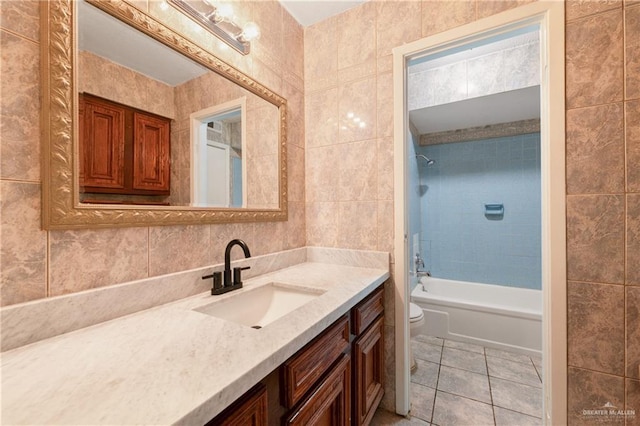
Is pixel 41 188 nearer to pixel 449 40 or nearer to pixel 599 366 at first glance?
pixel 449 40

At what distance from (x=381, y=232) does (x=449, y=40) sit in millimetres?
1114

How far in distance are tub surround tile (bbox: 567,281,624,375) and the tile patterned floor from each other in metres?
0.64

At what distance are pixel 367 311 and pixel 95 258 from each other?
3.62 ft

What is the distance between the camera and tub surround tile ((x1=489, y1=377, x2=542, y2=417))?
5.10 ft

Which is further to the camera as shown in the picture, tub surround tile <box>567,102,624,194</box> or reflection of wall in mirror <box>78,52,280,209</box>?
tub surround tile <box>567,102,624,194</box>

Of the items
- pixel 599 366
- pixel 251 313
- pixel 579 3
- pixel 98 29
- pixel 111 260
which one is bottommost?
pixel 599 366

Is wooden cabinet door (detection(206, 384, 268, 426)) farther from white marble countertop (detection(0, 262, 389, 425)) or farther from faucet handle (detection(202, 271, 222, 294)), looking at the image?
faucet handle (detection(202, 271, 222, 294))

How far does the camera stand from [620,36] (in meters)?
1.06

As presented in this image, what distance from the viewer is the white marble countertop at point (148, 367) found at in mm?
442

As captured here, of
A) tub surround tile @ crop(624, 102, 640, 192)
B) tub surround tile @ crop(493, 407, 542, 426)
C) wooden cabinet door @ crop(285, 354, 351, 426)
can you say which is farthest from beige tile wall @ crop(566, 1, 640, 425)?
wooden cabinet door @ crop(285, 354, 351, 426)

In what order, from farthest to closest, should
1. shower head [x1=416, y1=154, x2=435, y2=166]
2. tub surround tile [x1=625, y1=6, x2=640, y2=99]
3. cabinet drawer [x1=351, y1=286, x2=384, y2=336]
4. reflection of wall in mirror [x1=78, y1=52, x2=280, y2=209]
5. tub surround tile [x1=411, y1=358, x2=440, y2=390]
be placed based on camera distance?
shower head [x1=416, y1=154, x2=435, y2=166], tub surround tile [x1=411, y1=358, x2=440, y2=390], cabinet drawer [x1=351, y1=286, x2=384, y2=336], tub surround tile [x1=625, y1=6, x2=640, y2=99], reflection of wall in mirror [x1=78, y1=52, x2=280, y2=209]

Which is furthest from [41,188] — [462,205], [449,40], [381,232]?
[462,205]

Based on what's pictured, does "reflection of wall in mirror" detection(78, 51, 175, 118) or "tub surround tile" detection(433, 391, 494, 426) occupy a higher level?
"reflection of wall in mirror" detection(78, 51, 175, 118)

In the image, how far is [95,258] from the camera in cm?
83
